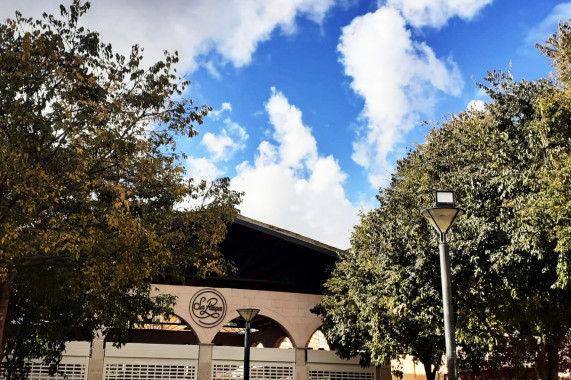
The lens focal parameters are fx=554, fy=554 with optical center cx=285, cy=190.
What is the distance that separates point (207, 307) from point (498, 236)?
605 inches

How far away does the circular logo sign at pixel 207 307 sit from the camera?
83.5 ft

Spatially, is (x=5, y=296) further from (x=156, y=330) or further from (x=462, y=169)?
(x=156, y=330)

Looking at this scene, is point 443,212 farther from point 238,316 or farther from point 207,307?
point 238,316

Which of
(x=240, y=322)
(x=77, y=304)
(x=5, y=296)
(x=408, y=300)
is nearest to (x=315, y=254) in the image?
(x=240, y=322)

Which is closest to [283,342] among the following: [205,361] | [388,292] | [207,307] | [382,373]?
[382,373]

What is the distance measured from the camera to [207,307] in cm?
2573

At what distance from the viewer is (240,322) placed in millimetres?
36312

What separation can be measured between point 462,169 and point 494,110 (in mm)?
2112

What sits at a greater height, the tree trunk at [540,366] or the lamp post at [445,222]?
the lamp post at [445,222]

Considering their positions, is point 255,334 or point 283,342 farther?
point 255,334

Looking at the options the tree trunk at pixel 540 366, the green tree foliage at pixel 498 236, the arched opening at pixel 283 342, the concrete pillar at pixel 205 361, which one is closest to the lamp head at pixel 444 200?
the green tree foliage at pixel 498 236

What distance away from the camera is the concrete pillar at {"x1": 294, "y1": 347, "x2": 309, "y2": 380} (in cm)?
2606

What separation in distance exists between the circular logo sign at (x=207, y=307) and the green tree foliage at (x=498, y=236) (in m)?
8.49

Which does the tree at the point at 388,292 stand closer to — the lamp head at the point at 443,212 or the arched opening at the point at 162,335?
the lamp head at the point at 443,212
